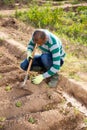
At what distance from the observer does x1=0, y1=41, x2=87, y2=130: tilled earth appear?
15.5 feet

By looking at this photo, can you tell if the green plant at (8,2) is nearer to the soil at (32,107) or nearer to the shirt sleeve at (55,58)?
the soil at (32,107)

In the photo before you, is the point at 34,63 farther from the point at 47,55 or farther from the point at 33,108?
the point at 33,108

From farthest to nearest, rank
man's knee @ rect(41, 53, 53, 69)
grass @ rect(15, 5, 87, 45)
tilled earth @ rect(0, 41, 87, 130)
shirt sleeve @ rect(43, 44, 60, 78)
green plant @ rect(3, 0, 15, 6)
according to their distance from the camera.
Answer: green plant @ rect(3, 0, 15, 6)
grass @ rect(15, 5, 87, 45)
man's knee @ rect(41, 53, 53, 69)
shirt sleeve @ rect(43, 44, 60, 78)
tilled earth @ rect(0, 41, 87, 130)

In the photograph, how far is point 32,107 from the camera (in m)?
5.09

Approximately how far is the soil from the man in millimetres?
175

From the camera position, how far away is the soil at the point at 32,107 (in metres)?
4.74

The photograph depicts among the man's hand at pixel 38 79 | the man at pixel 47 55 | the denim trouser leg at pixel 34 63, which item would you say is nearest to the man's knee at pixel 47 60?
the man at pixel 47 55

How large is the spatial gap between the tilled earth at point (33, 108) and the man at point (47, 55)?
0.18 meters

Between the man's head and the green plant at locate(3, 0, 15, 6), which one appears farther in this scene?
the green plant at locate(3, 0, 15, 6)

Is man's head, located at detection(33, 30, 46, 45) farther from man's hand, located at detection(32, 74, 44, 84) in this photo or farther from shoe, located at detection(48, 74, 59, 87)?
shoe, located at detection(48, 74, 59, 87)

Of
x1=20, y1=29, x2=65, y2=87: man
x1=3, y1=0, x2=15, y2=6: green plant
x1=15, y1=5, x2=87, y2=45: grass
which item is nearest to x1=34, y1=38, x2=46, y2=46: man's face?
x1=20, y1=29, x2=65, y2=87: man

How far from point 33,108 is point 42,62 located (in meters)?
0.95

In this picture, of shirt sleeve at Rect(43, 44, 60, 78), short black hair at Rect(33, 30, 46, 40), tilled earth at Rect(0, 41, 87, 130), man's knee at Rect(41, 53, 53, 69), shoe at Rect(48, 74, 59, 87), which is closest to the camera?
tilled earth at Rect(0, 41, 87, 130)

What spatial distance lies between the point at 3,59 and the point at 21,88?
1.42 m
